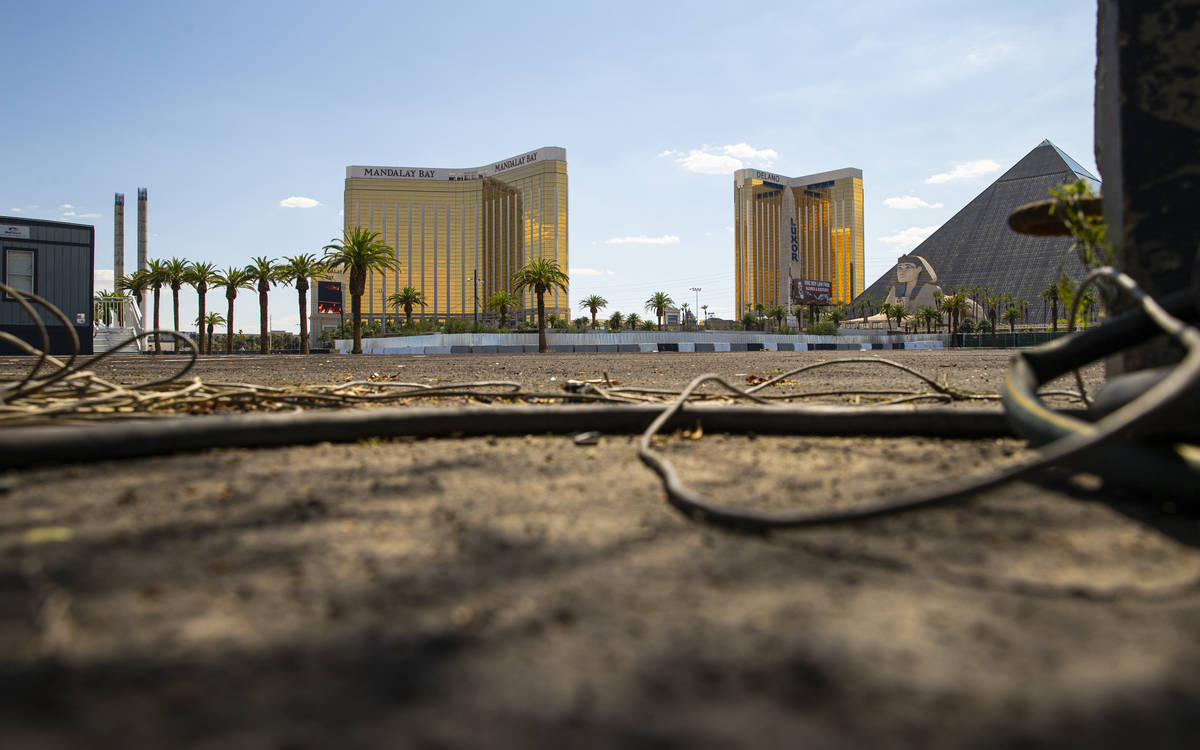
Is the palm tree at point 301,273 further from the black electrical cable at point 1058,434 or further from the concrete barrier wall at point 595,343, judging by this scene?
the black electrical cable at point 1058,434

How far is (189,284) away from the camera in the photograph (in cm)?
5538

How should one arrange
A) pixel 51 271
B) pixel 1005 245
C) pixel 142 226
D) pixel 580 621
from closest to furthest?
pixel 580 621, pixel 51 271, pixel 142 226, pixel 1005 245

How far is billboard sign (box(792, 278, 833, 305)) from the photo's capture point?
315 ft

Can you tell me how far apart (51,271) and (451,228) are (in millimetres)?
93803

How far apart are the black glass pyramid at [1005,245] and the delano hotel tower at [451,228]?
82427mm

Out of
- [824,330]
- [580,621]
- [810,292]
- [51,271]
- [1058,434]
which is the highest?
[810,292]

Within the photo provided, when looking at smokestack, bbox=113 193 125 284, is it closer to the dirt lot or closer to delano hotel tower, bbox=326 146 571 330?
delano hotel tower, bbox=326 146 571 330

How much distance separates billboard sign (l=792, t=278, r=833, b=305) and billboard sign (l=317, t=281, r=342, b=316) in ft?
210

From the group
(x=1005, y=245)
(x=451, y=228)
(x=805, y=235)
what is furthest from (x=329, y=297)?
(x=1005, y=245)

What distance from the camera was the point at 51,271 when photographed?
3991 cm

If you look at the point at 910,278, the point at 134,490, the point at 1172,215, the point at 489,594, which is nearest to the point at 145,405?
the point at 134,490

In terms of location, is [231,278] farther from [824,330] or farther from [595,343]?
[824,330]

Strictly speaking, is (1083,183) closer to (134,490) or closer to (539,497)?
(539,497)

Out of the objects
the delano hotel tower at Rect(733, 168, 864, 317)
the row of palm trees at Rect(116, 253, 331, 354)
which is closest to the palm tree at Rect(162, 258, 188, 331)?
the row of palm trees at Rect(116, 253, 331, 354)
